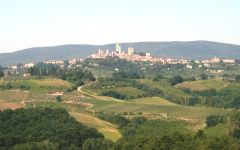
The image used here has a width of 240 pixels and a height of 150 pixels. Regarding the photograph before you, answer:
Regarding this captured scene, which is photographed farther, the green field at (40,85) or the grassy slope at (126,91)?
the grassy slope at (126,91)

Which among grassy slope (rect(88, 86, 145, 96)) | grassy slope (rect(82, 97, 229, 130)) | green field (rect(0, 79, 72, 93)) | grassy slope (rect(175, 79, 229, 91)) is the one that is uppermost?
green field (rect(0, 79, 72, 93))

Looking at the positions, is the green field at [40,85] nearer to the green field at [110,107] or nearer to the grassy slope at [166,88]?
the green field at [110,107]

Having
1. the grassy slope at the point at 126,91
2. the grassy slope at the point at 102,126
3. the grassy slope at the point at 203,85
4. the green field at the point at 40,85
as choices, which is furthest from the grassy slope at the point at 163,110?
the grassy slope at the point at 203,85

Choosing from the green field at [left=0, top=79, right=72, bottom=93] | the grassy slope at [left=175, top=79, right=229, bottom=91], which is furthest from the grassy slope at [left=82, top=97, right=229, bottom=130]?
the grassy slope at [left=175, top=79, right=229, bottom=91]

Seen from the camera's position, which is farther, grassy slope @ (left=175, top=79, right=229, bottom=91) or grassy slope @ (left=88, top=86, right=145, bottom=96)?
grassy slope @ (left=175, top=79, right=229, bottom=91)

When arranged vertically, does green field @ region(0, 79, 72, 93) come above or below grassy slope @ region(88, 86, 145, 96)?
above

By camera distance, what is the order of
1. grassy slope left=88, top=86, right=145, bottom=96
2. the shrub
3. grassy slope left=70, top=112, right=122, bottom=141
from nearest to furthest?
grassy slope left=70, top=112, right=122, bottom=141, the shrub, grassy slope left=88, top=86, right=145, bottom=96

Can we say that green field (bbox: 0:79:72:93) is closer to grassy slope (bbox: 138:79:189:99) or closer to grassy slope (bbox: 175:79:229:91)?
grassy slope (bbox: 138:79:189:99)

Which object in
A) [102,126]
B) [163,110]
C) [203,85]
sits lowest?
[203,85]

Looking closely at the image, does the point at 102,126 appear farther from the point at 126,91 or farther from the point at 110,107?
the point at 126,91

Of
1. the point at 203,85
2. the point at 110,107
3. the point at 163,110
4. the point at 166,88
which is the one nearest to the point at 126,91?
the point at 166,88
